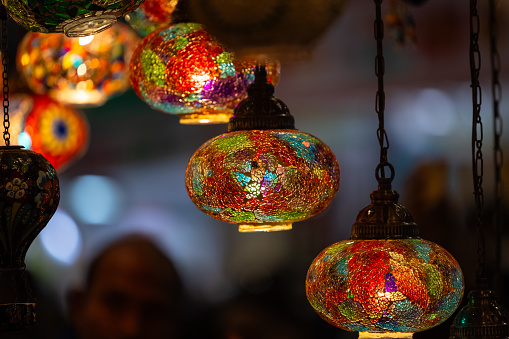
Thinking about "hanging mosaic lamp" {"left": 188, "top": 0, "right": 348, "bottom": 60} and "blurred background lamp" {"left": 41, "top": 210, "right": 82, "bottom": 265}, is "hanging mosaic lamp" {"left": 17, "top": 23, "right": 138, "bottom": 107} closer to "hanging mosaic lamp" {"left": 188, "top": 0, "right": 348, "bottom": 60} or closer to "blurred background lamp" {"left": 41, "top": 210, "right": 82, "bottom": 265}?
"hanging mosaic lamp" {"left": 188, "top": 0, "right": 348, "bottom": 60}

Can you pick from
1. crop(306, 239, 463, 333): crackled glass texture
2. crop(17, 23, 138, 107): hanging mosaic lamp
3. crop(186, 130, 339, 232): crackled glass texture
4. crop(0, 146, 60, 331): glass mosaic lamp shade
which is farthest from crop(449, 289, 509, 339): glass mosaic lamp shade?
crop(17, 23, 138, 107): hanging mosaic lamp

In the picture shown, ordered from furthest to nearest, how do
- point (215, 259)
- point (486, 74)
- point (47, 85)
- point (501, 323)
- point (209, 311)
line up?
point (215, 259) → point (209, 311) → point (486, 74) → point (47, 85) → point (501, 323)

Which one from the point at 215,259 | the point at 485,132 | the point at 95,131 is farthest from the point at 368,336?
the point at 95,131

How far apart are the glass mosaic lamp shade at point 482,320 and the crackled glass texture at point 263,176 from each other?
0.98 ft

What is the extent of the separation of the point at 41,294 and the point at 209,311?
858 millimetres

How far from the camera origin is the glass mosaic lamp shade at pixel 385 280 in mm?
1330

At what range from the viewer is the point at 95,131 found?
178 inches

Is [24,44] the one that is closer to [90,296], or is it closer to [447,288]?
[90,296]

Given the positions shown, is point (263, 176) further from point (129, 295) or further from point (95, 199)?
point (95, 199)

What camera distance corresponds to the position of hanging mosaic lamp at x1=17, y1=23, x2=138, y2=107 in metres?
2.53

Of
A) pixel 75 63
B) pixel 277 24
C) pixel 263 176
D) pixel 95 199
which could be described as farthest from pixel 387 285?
pixel 95 199

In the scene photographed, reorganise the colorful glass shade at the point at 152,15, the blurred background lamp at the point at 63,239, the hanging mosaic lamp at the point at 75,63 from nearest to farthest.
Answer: the colorful glass shade at the point at 152,15 < the hanging mosaic lamp at the point at 75,63 < the blurred background lamp at the point at 63,239

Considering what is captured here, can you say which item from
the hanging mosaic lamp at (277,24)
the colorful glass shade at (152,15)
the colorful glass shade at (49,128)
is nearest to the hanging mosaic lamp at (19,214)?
the colorful glass shade at (152,15)

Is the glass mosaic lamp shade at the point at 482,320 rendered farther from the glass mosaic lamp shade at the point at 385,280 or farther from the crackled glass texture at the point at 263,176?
the crackled glass texture at the point at 263,176
